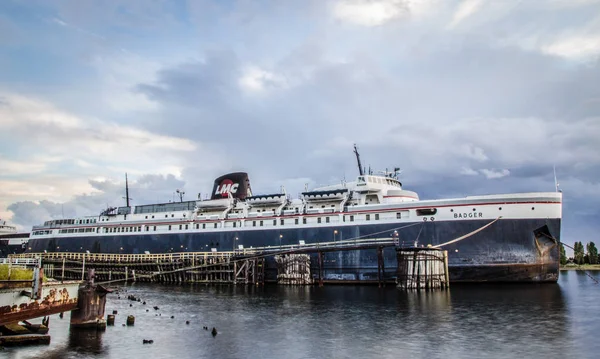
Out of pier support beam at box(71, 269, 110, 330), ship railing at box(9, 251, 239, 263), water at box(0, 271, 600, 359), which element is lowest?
water at box(0, 271, 600, 359)

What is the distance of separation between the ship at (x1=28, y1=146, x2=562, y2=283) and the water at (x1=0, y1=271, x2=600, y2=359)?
4810mm

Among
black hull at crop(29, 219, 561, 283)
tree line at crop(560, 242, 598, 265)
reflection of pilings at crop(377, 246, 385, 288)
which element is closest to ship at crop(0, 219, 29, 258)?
black hull at crop(29, 219, 561, 283)

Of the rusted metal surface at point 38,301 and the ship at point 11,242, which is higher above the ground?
the ship at point 11,242

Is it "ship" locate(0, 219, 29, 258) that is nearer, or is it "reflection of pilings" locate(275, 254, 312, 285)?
"reflection of pilings" locate(275, 254, 312, 285)

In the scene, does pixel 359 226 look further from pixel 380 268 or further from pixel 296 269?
pixel 296 269

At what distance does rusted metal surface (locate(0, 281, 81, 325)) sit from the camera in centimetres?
2019

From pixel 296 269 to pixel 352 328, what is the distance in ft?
81.1

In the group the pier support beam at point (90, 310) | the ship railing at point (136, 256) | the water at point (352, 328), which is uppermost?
the ship railing at point (136, 256)

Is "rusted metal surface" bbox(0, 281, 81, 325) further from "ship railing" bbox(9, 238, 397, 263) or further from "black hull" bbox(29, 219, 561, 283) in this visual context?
"black hull" bbox(29, 219, 561, 283)

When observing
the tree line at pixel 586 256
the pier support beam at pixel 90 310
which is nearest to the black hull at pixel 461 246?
the pier support beam at pixel 90 310

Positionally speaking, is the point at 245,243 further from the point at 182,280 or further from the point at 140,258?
the point at 140,258

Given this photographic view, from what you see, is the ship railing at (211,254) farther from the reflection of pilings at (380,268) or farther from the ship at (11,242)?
the ship at (11,242)

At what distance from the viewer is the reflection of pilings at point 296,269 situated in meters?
50.6

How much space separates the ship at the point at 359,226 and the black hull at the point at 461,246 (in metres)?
0.10
